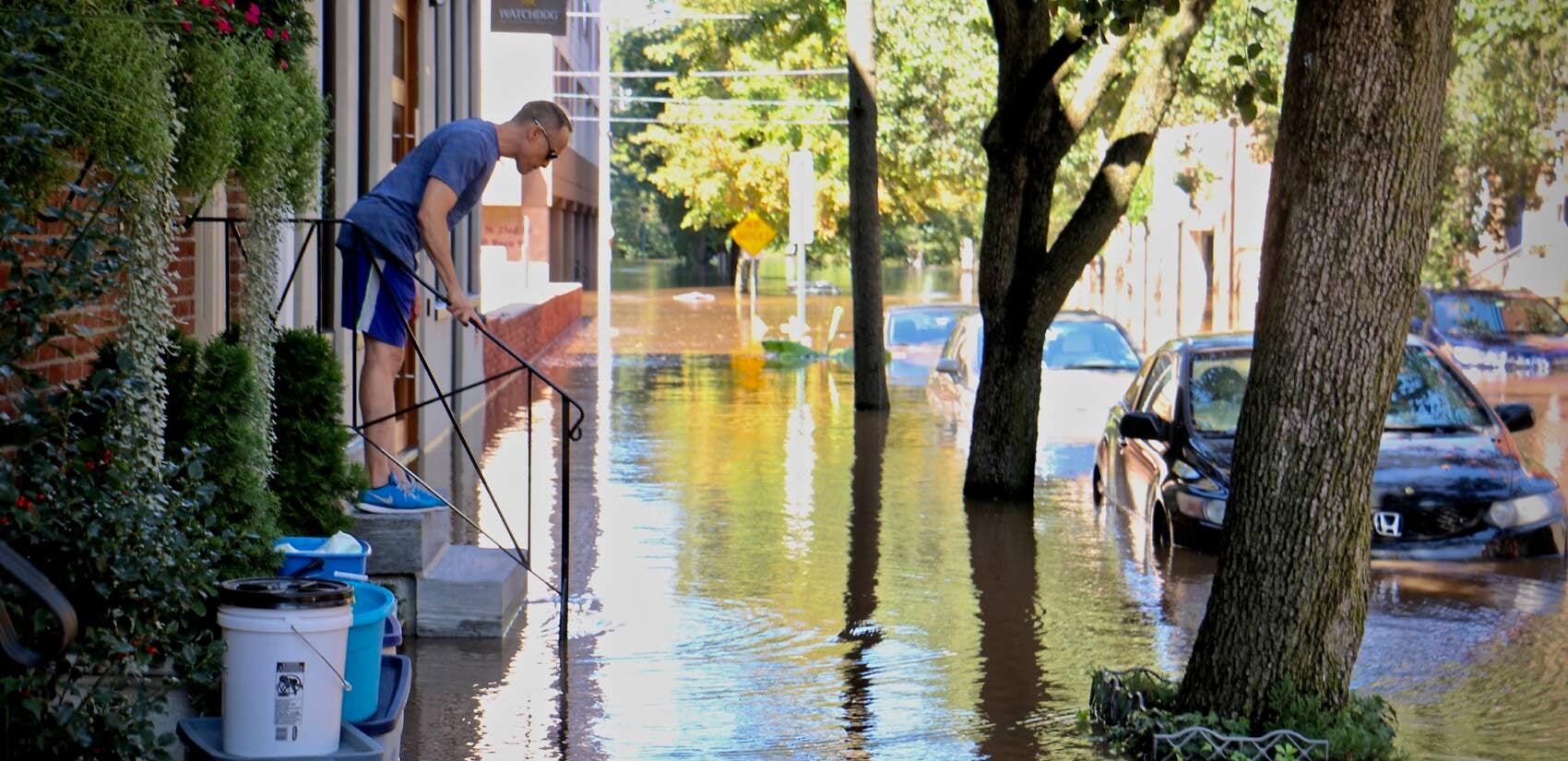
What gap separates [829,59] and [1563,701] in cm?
3913

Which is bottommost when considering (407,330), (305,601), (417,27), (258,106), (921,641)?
(921,641)

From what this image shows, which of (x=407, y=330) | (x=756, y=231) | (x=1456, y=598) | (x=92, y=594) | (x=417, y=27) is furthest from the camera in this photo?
(x=756, y=231)

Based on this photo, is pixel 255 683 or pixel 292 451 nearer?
pixel 255 683

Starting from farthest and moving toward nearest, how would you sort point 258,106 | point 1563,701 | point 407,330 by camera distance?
point 407,330 < point 1563,701 < point 258,106

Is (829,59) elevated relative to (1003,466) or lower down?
elevated

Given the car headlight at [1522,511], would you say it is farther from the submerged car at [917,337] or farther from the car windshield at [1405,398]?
the submerged car at [917,337]

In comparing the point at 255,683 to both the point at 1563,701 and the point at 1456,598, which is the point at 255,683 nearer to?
the point at 1563,701

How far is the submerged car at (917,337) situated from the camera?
2703cm

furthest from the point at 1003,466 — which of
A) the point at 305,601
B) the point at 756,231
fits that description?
the point at 756,231

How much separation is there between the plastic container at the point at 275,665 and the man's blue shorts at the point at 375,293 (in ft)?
10.4

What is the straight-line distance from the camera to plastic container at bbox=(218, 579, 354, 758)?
5586 mm

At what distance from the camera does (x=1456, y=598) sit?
10.4m

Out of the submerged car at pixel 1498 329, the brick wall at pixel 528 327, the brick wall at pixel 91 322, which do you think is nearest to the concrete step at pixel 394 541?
the brick wall at pixel 91 322

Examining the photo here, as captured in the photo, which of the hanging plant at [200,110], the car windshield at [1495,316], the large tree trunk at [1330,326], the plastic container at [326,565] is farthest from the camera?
the car windshield at [1495,316]
